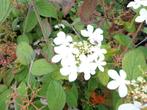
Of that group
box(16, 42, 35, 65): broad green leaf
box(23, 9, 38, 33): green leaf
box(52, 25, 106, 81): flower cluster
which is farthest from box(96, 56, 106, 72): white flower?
box(23, 9, 38, 33): green leaf

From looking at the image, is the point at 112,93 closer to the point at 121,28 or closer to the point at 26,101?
the point at 26,101

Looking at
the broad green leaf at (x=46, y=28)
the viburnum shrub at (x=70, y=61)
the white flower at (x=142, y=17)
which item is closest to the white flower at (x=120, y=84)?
the viburnum shrub at (x=70, y=61)

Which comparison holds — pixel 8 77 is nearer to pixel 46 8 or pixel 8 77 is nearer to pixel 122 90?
pixel 46 8

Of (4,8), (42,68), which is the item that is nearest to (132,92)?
(42,68)

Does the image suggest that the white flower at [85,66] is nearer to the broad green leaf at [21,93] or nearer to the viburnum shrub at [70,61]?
the viburnum shrub at [70,61]

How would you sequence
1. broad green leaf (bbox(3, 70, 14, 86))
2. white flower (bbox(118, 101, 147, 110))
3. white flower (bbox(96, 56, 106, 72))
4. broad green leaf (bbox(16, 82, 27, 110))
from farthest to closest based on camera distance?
broad green leaf (bbox(3, 70, 14, 86)) < broad green leaf (bbox(16, 82, 27, 110)) < white flower (bbox(96, 56, 106, 72)) < white flower (bbox(118, 101, 147, 110))

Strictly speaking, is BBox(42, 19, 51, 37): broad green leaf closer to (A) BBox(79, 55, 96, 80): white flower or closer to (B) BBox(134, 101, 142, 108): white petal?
(A) BBox(79, 55, 96, 80): white flower

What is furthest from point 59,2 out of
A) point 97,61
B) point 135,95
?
point 135,95
